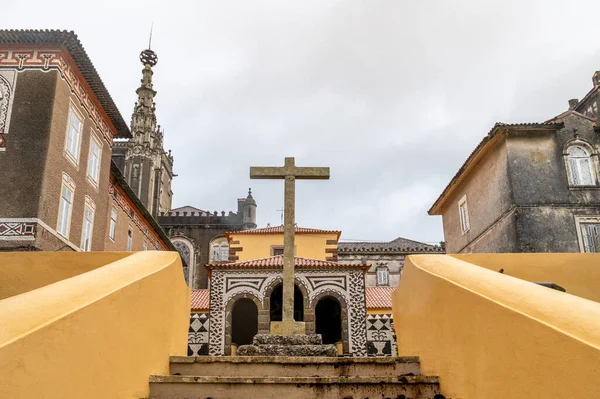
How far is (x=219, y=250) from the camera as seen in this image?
1901 inches

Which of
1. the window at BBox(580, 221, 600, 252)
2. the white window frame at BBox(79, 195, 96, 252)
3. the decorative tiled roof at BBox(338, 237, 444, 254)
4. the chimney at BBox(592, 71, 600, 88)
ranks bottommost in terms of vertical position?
the window at BBox(580, 221, 600, 252)

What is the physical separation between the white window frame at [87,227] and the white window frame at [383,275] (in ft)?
84.7

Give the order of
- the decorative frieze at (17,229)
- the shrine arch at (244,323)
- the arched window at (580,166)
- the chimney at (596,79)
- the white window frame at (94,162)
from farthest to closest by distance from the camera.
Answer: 1. the shrine arch at (244,323)
2. the chimney at (596,79)
3. the white window frame at (94,162)
4. the arched window at (580,166)
5. the decorative frieze at (17,229)

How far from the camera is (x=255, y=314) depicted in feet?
89.7

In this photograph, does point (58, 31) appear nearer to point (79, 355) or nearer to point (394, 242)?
point (79, 355)

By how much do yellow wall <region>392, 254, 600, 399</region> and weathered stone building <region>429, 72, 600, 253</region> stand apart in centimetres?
1473

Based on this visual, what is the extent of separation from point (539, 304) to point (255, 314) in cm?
2460

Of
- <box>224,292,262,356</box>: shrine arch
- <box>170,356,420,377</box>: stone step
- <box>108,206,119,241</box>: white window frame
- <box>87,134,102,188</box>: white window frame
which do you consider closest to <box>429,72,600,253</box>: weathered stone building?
<box>224,292,262,356</box>: shrine arch

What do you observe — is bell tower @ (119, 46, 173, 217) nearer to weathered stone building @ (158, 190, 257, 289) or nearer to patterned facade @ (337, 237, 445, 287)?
weathered stone building @ (158, 190, 257, 289)

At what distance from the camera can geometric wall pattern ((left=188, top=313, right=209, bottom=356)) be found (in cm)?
2383

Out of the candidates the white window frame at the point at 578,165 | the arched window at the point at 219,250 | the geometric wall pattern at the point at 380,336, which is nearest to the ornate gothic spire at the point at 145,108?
the arched window at the point at 219,250

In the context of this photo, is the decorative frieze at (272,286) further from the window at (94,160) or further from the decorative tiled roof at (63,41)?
the decorative tiled roof at (63,41)

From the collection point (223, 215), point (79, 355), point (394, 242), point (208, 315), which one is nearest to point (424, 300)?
point (79, 355)

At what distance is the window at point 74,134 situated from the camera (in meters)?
17.5
